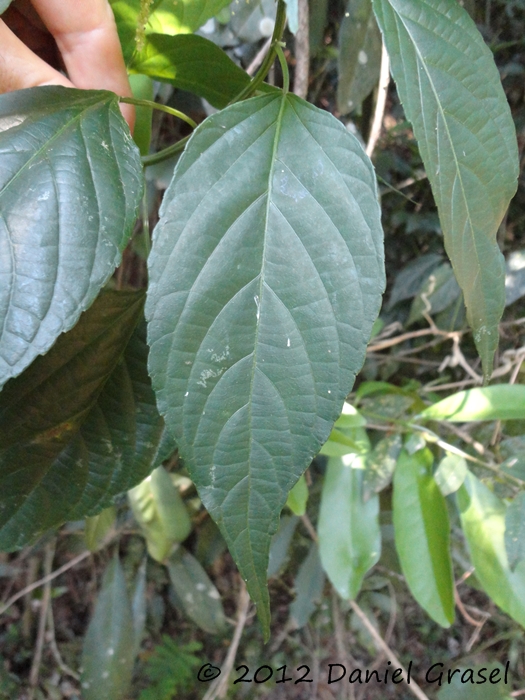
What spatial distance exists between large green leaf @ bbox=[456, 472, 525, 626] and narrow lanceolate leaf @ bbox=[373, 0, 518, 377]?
51cm

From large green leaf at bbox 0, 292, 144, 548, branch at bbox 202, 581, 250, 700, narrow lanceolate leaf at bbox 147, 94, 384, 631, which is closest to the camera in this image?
narrow lanceolate leaf at bbox 147, 94, 384, 631

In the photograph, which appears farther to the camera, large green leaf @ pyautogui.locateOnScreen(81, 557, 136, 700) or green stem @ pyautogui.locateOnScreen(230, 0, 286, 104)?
large green leaf @ pyautogui.locateOnScreen(81, 557, 136, 700)

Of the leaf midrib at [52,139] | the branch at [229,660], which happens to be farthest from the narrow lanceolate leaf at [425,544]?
the leaf midrib at [52,139]

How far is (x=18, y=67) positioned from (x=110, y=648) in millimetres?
1337

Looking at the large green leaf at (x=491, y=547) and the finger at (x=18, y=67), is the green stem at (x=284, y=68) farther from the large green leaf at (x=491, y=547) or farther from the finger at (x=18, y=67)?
the large green leaf at (x=491, y=547)

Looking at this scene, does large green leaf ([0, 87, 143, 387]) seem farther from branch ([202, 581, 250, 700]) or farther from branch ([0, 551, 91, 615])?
branch ([0, 551, 91, 615])

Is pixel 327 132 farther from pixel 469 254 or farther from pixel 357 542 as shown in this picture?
pixel 357 542

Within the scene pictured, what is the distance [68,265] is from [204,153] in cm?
14

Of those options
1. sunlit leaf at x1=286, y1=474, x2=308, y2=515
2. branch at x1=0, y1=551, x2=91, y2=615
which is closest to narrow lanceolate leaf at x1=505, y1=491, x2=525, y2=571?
sunlit leaf at x1=286, y1=474, x2=308, y2=515

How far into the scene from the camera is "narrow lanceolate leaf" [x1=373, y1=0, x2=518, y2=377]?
1.38ft

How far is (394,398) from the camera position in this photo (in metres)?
1.10

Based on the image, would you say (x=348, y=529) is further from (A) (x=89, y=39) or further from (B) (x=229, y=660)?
(A) (x=89, y=39)

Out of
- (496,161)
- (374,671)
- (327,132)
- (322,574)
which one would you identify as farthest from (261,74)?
(374,671)

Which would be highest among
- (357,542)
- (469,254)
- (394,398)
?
(469,254)
